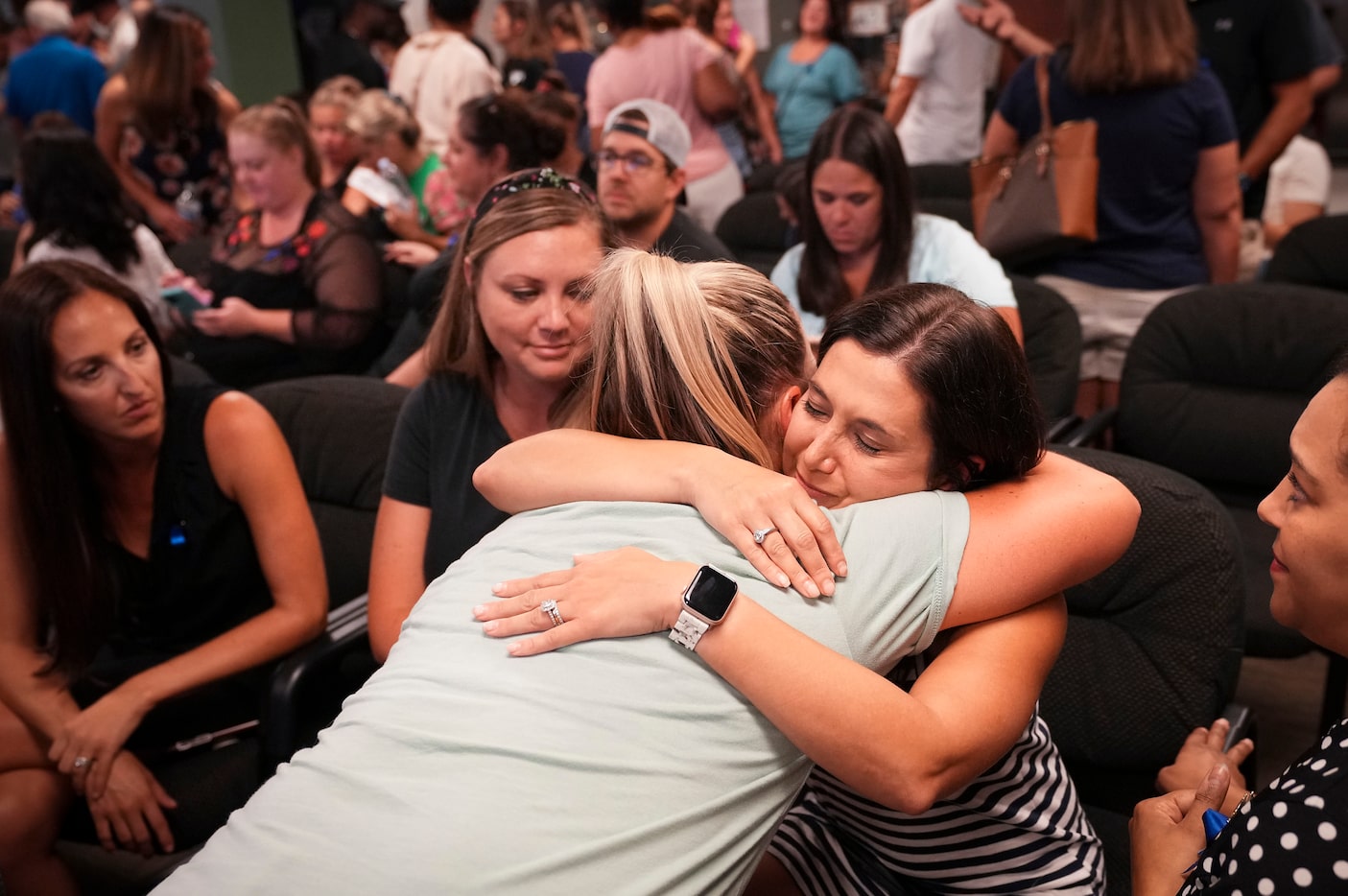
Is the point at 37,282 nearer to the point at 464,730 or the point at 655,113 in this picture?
the point at 464,730

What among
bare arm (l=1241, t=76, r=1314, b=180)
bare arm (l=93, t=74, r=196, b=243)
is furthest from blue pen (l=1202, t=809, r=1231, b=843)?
bare arm (l=93, t=74, r=196, b=243)

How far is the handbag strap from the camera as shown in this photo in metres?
→ 3.14

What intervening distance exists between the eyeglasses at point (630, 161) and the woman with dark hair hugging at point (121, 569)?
147 centimetres

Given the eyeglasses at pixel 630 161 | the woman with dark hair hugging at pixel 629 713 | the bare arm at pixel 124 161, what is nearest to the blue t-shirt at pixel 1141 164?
the eyeglasses at pixel 630 161

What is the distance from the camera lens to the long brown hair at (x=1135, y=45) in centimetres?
294

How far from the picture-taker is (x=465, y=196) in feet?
11.7

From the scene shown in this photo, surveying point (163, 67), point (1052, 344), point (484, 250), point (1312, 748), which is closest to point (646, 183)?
point (1052, 344)

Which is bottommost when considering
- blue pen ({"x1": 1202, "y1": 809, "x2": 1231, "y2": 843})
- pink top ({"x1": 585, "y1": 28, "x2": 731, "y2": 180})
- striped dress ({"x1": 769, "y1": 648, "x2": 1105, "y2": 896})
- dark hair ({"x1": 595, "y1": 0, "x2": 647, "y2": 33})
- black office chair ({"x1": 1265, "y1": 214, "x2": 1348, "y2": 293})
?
striped dress ({"x1": 769, "y1": 648, "x2": 1105, "y2": 896})

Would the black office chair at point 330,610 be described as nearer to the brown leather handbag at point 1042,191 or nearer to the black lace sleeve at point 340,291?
the black lace sleeve at point 340,291

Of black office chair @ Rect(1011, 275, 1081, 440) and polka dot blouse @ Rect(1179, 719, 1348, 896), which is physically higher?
polka dot blouse @ Rect(1179, 719, 1348, 896)

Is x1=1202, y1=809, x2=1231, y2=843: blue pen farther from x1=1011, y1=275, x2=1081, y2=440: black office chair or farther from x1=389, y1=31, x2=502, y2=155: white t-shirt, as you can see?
x1=389, y1=31, x2=502, y2=155: white t-shirt

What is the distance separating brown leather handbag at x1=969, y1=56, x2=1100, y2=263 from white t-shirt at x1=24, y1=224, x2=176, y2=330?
2645 mm

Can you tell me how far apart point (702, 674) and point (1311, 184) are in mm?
4727

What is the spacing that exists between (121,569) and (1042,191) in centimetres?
252
